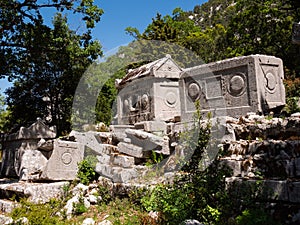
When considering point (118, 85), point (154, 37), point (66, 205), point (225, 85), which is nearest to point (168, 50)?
point (154, 37)

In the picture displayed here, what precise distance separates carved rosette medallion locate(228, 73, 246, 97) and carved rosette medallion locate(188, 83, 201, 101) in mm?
1236

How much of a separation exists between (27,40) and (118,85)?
236 inches

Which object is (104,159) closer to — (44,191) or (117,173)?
(117,173)

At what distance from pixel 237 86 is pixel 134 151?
4.18 meters

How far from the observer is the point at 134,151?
8.91m

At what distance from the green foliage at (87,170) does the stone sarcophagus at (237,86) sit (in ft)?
13.4

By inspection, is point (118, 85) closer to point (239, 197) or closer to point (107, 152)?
point (107, 152)

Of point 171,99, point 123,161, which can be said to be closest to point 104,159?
point 123,161

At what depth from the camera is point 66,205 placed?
7.45 metres

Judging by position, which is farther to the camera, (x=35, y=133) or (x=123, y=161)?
(x=35, y=133)

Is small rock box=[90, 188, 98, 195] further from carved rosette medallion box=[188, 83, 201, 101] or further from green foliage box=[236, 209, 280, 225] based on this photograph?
carved rosette medallion box=[188, 83, 201, 101]

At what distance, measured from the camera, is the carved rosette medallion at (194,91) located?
11445 millimetres

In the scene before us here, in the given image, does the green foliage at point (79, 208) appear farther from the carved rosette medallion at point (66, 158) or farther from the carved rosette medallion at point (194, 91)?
the carved rosette medallion at point (194, 91)

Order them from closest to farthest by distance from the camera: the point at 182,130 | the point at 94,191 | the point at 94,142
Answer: the point at 94,191 → the point at 182,130 → the point at 94,142
